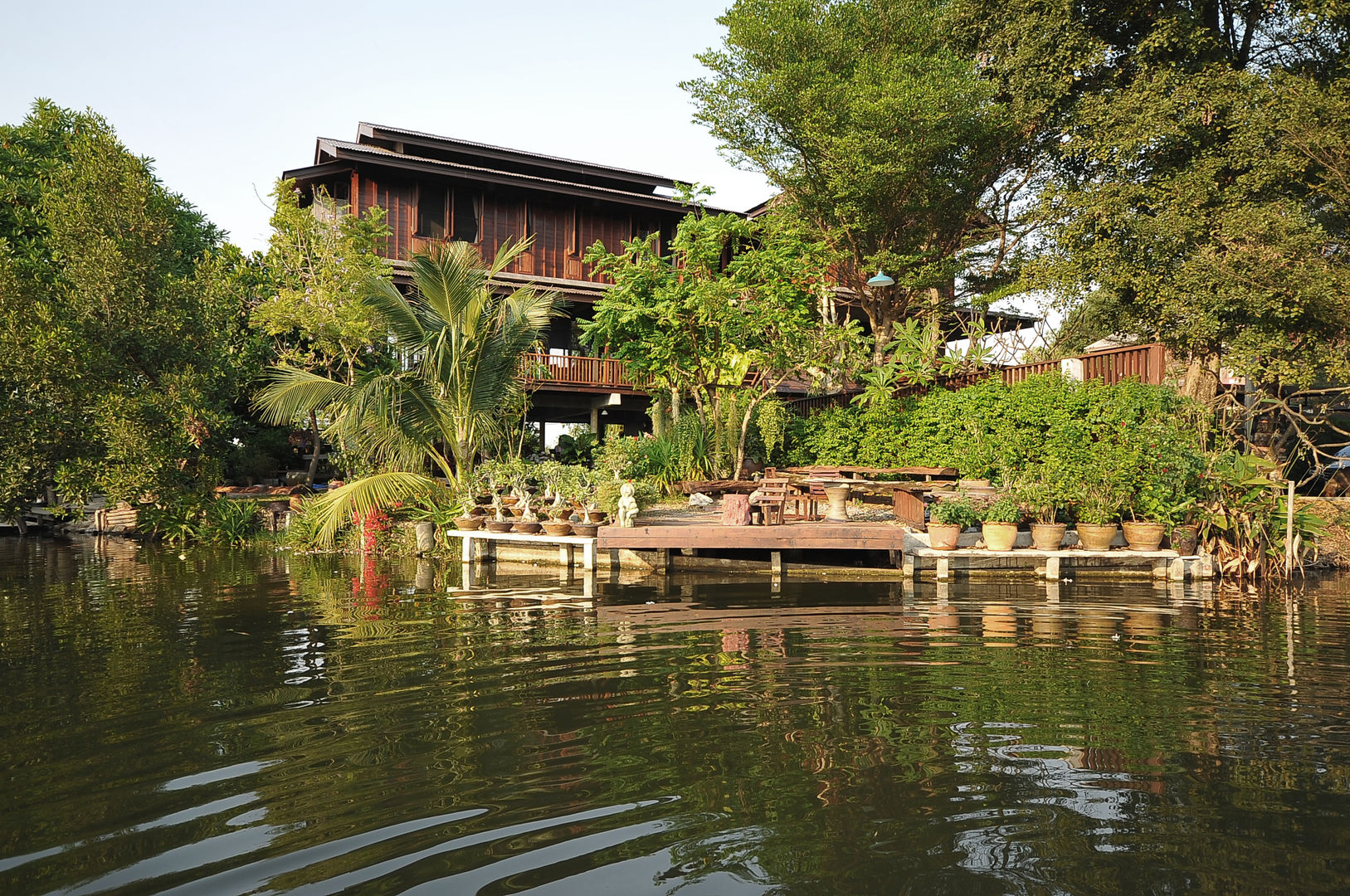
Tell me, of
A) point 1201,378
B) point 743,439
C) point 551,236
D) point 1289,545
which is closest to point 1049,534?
point 1289,545

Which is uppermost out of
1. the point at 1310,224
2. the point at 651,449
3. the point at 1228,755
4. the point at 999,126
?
the point at 999,126

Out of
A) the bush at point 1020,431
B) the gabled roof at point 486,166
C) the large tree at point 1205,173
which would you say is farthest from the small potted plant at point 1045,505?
the gabled roof at point 486,166

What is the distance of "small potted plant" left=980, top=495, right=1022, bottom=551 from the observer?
1147cm

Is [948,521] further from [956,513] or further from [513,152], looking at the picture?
[513,152]

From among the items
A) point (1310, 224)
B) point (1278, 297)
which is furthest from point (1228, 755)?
point (1310, 224)

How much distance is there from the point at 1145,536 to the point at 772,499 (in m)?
5.14

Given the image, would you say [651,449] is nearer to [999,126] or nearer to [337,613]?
[337,613]

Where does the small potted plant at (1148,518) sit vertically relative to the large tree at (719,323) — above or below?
below

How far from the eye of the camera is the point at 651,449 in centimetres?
1680

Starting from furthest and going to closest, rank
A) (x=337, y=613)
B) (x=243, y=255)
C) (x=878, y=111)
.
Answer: (x=243, y=255)
(x=878, y=111)
(x=337, y=613)

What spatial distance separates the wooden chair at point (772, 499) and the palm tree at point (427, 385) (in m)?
5.28

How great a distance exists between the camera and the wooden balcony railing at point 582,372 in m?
20.8

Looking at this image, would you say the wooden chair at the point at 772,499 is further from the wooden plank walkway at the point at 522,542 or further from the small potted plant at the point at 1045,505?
the small potted plant at the point at 1045,505

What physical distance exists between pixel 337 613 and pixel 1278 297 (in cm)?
1464
